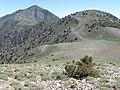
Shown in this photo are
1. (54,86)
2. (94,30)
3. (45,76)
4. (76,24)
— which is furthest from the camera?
(76,24)

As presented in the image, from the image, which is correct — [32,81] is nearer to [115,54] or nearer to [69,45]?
[115,54]

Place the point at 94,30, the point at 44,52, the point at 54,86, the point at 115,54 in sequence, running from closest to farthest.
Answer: the point at 54,86 → the point at 115,54 → the point at 44,52 → the point at 94,30

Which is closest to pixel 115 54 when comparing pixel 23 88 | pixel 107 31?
pixel 23 88

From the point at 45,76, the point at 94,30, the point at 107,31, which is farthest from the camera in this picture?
the point at 94,30

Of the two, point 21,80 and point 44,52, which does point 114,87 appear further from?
point 44,52

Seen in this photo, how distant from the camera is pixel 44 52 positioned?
79438 millimetres

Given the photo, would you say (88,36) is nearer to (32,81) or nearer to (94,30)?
(94,30)

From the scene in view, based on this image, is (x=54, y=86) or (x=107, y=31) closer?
(x=54, y=86)

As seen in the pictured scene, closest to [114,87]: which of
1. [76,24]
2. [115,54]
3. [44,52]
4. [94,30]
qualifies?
[115,54]

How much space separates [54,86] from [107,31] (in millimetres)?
126129

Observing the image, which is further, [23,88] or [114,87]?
[114,87]

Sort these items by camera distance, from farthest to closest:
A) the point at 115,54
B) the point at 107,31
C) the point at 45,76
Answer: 1. the point at 107,31
2. the point at 115,54
3. the point at 45,76

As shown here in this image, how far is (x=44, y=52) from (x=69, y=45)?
27.1ft

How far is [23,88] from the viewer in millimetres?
18016
